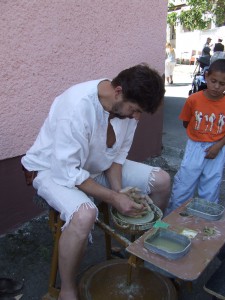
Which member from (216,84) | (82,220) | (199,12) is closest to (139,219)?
(82,220)

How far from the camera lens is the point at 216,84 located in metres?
2.40

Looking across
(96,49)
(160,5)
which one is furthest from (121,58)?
(160,5)

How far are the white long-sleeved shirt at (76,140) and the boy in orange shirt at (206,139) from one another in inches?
28.5

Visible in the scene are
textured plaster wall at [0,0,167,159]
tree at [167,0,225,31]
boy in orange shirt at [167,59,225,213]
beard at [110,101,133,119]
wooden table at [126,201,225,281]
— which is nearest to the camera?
wooden table at [126,201,225,281]

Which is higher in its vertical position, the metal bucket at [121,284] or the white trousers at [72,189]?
the white trousers at [72,189]

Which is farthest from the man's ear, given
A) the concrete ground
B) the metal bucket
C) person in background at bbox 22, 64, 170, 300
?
the concrete ground

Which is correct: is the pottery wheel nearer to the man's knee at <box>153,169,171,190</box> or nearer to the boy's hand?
the man's knee at <box>153,169,171,190</box>

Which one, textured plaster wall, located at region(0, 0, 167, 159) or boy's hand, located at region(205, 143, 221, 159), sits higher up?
textured plaster wall, located at region(0, 0, 167, 159)

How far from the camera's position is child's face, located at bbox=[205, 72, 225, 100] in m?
2.37

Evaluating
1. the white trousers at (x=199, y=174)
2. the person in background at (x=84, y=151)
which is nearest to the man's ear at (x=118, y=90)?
the person in background at (x=84, y=151)

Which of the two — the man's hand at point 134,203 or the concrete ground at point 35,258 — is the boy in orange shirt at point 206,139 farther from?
the man's hand at point 134,203

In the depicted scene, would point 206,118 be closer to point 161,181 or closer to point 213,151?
point 213,151

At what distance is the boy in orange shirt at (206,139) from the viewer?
246 cm

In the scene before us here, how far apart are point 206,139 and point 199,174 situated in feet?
0.99
